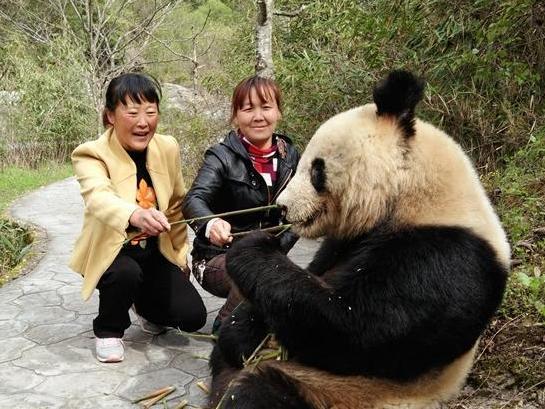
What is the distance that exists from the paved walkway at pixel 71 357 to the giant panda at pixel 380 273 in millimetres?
1013

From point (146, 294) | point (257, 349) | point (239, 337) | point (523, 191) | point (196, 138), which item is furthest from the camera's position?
point (196, 138)

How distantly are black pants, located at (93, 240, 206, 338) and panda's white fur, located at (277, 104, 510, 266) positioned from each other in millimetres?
1375

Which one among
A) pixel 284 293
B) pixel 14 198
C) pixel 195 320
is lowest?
pixel 14 198

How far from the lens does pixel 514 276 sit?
323cm

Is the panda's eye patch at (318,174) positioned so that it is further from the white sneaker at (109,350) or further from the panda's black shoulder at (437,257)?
the white sneaker at (109,350)

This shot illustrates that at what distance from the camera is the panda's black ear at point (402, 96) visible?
223 centimetres

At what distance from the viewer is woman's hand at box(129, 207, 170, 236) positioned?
9.47ft

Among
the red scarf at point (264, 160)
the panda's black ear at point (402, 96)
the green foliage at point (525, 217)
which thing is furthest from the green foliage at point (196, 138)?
the panda's black ear at point (402, 96)

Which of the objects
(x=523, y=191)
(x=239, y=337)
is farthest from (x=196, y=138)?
(x=239, y=337)

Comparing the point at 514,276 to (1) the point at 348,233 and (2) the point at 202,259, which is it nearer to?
(1) the point at 348,233

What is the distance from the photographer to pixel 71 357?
11.7ft

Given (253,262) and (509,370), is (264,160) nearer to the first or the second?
(253,262)

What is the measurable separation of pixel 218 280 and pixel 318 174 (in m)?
1.27

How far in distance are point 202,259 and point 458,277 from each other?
188 cm
